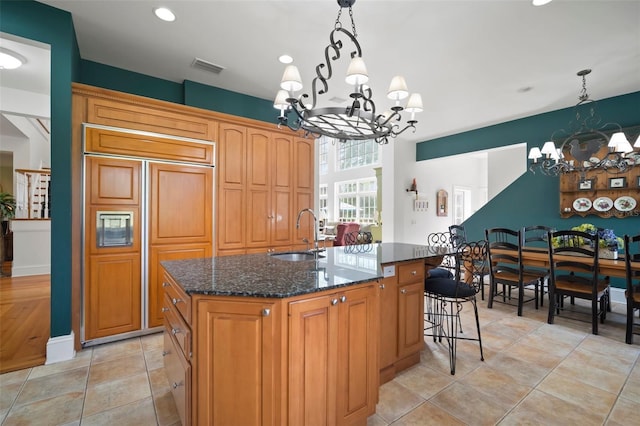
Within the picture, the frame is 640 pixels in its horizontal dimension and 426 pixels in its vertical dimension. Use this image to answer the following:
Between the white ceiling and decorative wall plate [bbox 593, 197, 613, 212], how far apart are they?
156 cm

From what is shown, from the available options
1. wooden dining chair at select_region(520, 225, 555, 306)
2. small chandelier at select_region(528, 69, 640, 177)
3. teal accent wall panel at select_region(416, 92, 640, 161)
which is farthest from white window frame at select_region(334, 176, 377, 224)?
small chandelier at select_region(528, 69, 640, 177)

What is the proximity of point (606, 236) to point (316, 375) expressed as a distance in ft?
13.1

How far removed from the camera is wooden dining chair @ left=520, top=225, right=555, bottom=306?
3993 millimetres

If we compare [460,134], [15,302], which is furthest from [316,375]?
[460,134]

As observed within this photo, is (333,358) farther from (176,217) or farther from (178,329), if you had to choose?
(176,217)

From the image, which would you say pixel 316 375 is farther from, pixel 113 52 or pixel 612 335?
pixel 113 52

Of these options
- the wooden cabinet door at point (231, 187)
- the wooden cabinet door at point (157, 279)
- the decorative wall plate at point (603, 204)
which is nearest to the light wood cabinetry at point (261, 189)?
the wooden cabinet door at point (231, 187)

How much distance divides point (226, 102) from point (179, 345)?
3.42 meters

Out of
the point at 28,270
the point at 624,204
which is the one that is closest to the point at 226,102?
the point at 28,270

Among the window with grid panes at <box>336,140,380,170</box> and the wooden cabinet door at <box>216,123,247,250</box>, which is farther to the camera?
the window with grid panes at <box>336,140,380,170</box>

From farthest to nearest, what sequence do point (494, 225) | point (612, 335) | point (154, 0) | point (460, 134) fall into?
point (460, 134) → point (494, 225) → point (612, 335) → point (154, 0)

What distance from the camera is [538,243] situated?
5.23 m

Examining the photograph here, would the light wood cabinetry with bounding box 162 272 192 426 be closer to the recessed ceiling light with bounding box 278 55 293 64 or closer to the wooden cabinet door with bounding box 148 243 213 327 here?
the wooden cabinet door with bounding box 148 243 213 327

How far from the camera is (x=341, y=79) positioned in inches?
151
